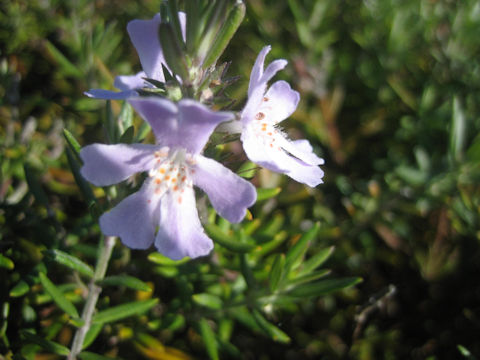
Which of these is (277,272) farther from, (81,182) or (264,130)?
(81,182)

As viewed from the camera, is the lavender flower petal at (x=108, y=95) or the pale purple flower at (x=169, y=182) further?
the lavender flower petal at (x=108, y=95)

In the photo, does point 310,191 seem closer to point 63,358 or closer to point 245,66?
point 245,66

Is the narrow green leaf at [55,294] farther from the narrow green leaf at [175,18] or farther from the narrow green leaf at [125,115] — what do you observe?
the narrow green leaf at [175,18]

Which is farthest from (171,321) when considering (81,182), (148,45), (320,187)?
(320,187)

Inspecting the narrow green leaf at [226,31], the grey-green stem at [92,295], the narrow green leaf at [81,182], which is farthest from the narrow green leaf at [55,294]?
the narrow green leaf at [226,31]

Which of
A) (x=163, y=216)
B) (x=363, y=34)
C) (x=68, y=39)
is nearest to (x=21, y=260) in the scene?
(x=163, y=216)

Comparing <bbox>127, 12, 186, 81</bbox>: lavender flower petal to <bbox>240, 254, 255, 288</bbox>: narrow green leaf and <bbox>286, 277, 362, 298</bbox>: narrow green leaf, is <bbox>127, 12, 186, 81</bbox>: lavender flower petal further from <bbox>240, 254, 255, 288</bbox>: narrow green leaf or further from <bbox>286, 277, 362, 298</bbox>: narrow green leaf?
<bbox>286, 277, 362, 298</bbox>: narrow green leaf
